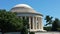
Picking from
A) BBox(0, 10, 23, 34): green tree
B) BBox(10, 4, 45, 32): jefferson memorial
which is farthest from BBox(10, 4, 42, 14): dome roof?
BBox(0, 10, 23, 34): green tree

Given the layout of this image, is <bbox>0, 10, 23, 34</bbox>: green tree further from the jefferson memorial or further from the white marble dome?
the white marble dome

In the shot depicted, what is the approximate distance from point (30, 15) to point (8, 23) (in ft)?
80.0

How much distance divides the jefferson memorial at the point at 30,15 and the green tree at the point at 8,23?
19.4 m

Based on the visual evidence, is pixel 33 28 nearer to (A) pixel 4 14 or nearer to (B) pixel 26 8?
(B) pixel 26 8

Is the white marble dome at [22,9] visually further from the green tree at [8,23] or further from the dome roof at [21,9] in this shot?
the green tree at [8,23]

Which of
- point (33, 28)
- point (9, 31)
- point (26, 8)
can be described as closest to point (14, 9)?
point (26, 8)

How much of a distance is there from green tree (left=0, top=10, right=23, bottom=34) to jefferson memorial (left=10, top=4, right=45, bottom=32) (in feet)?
63.6

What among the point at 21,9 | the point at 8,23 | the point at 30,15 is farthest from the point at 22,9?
the point at 8,23

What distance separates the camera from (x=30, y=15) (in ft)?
256

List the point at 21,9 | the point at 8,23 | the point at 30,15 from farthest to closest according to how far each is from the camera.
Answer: the point at 21,9 < the point at 30,15 < the point at 8,23

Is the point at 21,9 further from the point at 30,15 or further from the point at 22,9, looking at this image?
the point at 30,15

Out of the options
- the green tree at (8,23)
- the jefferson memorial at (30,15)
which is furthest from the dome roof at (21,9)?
the green tree at (8,23)

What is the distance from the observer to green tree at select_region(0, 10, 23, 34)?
54406mm

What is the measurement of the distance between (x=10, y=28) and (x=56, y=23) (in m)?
40.5
